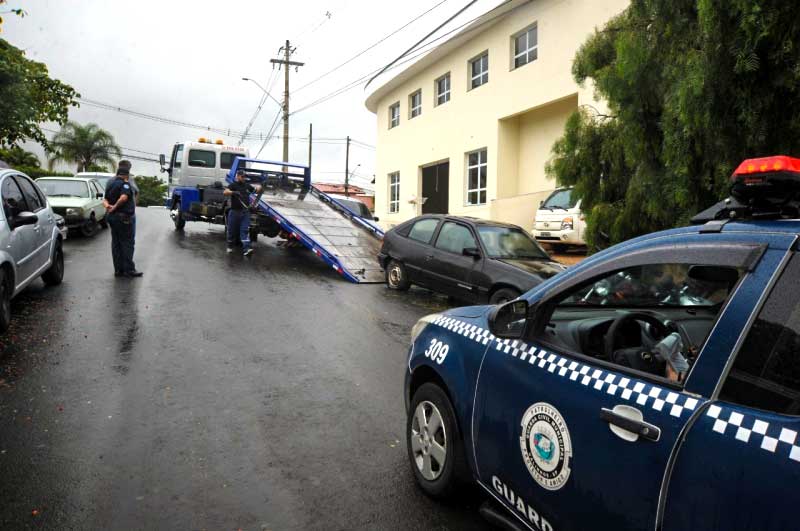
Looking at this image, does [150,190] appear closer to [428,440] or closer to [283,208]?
[283,208]

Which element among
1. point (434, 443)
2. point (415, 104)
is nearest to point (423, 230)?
point (434, 443)

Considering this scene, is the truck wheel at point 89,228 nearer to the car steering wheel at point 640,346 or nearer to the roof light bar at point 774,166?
the car steering wheel at point 640,346

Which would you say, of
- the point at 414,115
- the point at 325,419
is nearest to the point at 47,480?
the point at 325,419

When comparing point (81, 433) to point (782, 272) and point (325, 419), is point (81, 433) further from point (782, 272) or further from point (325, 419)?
point (782, 272)

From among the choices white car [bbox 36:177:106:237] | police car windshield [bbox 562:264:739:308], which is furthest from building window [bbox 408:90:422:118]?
police car windshield [bbox 562:264:739:308]

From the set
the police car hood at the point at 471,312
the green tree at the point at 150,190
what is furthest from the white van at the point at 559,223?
the green tree at the point at 150,190

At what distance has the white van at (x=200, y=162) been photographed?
18031 mm

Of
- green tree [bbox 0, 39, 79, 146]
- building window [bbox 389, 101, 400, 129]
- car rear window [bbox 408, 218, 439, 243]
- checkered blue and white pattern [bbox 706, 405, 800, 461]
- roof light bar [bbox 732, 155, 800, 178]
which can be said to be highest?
building window [bbox 389, 101, 400, 129]

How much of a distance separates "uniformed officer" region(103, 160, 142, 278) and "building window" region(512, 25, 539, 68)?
12.1 meters

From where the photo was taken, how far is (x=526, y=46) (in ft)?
58.5

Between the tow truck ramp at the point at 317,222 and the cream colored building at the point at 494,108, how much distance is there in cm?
588

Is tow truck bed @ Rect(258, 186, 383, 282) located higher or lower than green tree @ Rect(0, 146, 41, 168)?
lower

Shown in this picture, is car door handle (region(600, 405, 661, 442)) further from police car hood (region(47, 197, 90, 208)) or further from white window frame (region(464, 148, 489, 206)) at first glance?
white window frame (region(464, 148, 489, 206))

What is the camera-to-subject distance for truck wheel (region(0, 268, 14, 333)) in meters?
6.20
